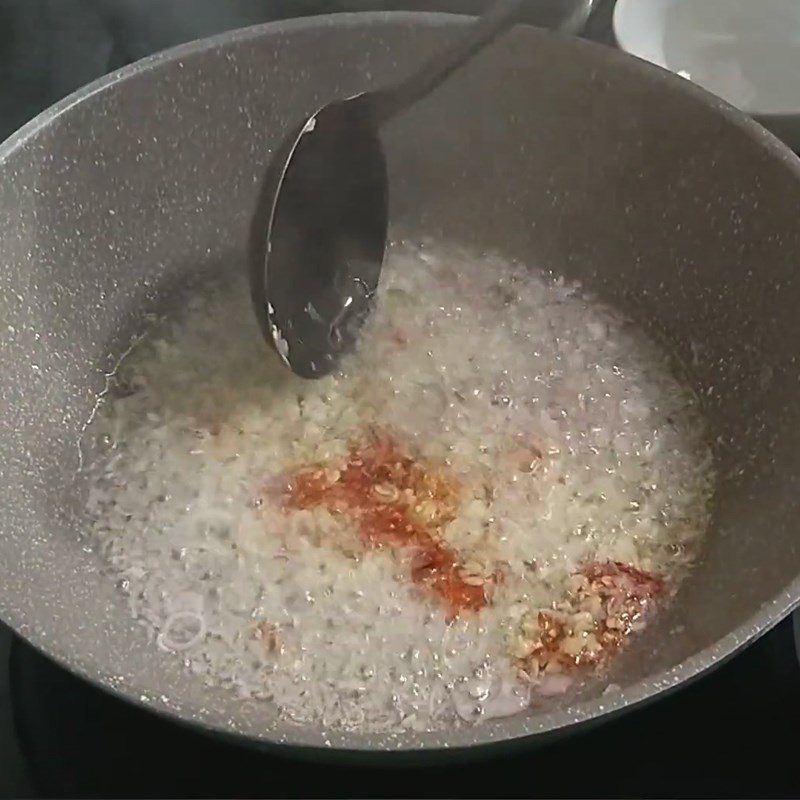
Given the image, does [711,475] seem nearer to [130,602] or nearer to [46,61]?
[130,602]

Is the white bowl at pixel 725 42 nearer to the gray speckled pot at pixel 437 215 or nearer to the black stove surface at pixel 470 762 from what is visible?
the gray speckled pot at pixel 437 215

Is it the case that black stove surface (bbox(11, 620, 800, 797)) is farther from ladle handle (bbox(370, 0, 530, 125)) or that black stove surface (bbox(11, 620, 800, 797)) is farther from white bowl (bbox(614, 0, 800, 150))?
white bowl (bbox(614, 0, 800, 150))

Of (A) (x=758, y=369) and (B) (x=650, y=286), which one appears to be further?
(B) (x=650, y=286)

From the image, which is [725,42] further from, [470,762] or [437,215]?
[470,762]

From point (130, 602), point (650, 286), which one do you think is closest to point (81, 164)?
point (130, 602)

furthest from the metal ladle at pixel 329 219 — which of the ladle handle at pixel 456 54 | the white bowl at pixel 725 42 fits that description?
the white bowl at pixel 725 42

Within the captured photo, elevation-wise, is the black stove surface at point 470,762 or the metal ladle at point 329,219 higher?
the metal ladle at point 329,219

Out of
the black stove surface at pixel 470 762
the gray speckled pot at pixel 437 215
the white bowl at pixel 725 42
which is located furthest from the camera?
the white bowl at pixel 725 42

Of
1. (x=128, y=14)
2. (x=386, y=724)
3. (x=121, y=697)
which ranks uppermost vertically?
(x=128, y=14)
